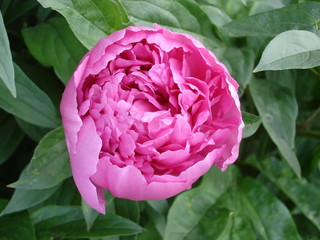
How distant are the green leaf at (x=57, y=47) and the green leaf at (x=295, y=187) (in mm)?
463

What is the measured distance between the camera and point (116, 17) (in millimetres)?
657

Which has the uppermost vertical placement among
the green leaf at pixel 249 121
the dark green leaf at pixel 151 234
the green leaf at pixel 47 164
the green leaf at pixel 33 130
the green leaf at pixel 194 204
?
the green leaf at pixel 249 121

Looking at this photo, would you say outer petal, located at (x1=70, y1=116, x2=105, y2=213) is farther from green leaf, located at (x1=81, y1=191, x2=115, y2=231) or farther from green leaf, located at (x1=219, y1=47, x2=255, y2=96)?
green leaf, located at (x1=219, y1=47, x2=255, y2=96)

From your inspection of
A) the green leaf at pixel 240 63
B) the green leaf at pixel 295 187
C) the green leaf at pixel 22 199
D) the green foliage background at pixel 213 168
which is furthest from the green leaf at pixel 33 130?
the green leaf at pixel 295 187

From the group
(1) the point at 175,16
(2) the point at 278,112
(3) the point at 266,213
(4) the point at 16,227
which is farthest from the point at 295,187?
(4) the point at 16,227

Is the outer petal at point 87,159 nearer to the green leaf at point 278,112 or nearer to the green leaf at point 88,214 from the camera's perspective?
the green leaf at point 88,214

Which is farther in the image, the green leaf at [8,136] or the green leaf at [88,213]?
the green leaf at [8,136]

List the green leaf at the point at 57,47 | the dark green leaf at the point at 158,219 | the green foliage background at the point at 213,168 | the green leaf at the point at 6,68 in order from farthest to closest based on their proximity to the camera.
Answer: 1. the dark green leaf at the point at 158,219
2. the green leaf at the point at 57,47
3. the green foliage background at the point at 213,168
4. the green leaf at the point at 6,68

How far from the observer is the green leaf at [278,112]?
821 millimetres

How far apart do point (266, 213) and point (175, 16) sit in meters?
0.41

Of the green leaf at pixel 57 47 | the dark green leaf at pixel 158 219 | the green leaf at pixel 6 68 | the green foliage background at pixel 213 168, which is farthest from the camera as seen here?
the dark green leaf at pixel 158 219

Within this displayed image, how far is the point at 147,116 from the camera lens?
658 millimetres

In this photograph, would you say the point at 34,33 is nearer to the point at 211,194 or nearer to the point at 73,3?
the point at 73,3

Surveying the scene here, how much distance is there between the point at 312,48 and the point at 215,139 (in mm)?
170
